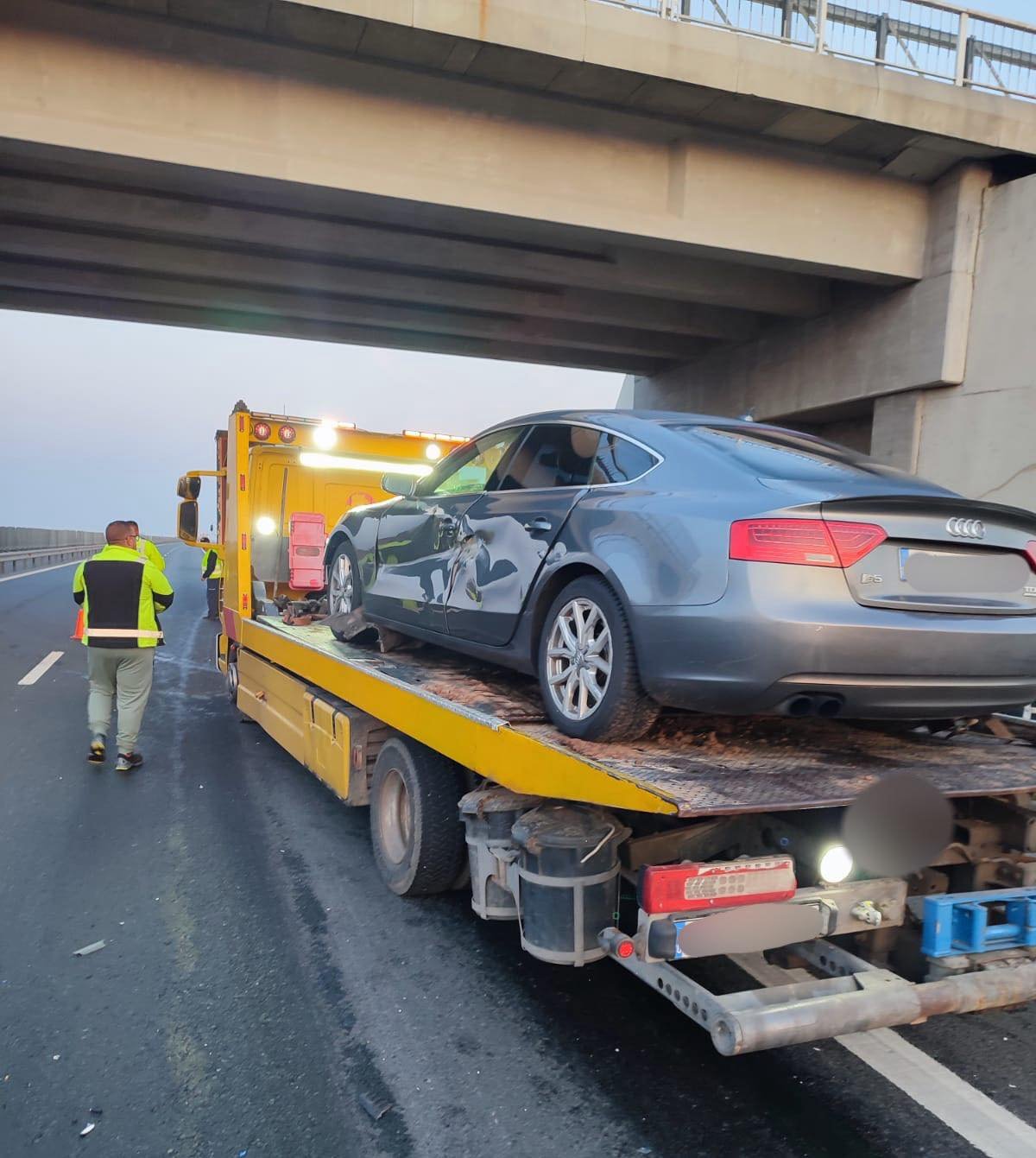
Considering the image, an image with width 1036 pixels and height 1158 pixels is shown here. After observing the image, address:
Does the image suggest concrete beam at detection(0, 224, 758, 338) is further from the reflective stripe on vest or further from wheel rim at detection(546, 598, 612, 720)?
wheel rim at detection(546, 598, 612, 720)

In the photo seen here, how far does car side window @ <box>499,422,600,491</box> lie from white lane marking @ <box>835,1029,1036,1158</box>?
2412mm

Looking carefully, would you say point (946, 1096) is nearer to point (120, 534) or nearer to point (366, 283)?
point (120, 534)

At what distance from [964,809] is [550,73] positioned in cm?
1069

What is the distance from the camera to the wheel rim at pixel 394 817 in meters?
4.39

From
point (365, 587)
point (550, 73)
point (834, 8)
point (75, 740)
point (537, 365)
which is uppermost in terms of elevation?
point (834, 8)

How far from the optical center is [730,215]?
12578 mm

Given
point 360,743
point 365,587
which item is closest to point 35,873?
point 360,743

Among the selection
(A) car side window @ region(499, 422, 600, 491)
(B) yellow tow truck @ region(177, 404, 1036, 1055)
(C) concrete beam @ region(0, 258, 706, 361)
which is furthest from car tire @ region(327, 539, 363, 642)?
(C) concrete beam @ region(0, 258, 706, 361)

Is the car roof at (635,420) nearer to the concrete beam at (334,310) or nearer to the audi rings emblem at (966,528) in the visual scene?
the audi rings emblem at (966,528)

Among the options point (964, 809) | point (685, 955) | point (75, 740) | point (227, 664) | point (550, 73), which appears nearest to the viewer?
point (685, 955)

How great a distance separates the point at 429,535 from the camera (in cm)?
500

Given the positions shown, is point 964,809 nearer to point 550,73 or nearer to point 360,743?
point 360,743

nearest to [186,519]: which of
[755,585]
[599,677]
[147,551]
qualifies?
[147,551]

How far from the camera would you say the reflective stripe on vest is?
679 centimetres
